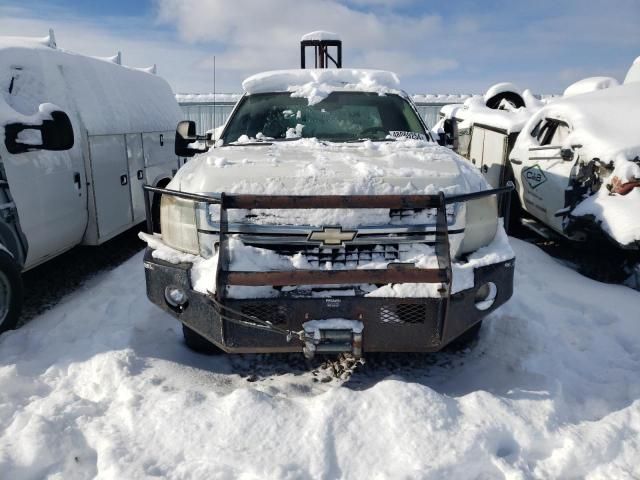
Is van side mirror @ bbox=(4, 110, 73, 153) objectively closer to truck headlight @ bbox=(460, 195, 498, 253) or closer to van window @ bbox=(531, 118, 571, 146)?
truck headlight @ bbox=(460, 195, 498, 253)

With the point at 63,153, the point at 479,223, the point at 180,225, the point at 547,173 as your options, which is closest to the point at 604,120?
the point at 547,173

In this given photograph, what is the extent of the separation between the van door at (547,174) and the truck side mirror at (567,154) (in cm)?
4

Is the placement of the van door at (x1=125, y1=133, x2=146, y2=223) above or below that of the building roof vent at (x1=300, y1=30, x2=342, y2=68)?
below

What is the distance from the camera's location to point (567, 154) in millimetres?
5727

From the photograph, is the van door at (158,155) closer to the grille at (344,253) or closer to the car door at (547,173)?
the grille at (344,253)

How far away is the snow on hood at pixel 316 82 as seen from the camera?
4.84 m

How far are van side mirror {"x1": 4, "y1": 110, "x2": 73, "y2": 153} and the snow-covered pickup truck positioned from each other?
4.61 feet

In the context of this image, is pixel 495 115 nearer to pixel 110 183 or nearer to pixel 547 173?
pixel 547 173

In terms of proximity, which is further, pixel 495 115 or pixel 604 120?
pixel 495 115

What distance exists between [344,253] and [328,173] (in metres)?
0.49

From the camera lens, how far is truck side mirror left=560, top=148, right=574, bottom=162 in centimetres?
570

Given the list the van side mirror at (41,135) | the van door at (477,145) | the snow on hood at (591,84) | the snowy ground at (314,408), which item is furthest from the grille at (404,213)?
the snow on hood at (591,84)

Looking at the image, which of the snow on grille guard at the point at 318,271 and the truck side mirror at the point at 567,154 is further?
the truck side mirror at the point at 567,154

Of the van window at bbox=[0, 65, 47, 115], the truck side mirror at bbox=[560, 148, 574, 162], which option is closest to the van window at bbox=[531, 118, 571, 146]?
the truck side mirror at bbox=[560, 148, 574, 162]
